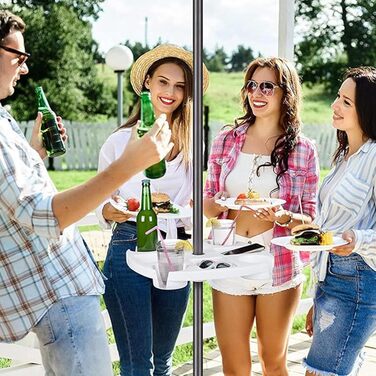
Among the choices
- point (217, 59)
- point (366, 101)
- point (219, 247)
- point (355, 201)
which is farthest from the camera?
point (217, 59)

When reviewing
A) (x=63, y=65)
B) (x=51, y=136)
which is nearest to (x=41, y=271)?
(x=51, y=136)

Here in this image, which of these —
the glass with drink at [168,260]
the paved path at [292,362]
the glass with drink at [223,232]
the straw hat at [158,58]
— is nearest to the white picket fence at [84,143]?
the paved path at [292,362]

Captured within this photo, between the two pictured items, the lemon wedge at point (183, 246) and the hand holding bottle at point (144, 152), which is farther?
the lemon wedge at point (183, 246)

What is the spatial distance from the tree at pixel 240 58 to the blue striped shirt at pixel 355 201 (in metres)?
12.2

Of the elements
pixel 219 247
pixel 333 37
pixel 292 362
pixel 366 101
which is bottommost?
pixel 292 362

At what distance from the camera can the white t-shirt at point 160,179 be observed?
2.66 meters

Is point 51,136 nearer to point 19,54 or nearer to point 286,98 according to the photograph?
point 19,54

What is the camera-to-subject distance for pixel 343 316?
7.78 ft

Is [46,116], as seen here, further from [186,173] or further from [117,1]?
[117,1]

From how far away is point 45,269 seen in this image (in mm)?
1820

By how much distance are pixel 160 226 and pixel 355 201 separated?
2.18 feet

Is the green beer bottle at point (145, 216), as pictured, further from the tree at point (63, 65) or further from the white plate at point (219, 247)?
the tree at point (63, 65)

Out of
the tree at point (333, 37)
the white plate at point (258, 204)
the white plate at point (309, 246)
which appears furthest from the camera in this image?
the tree at point (333, 37)

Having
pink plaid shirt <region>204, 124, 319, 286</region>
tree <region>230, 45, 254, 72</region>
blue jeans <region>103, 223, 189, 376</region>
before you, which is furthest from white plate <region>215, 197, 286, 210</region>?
tree <region>230, 45, 254, 72</region>
